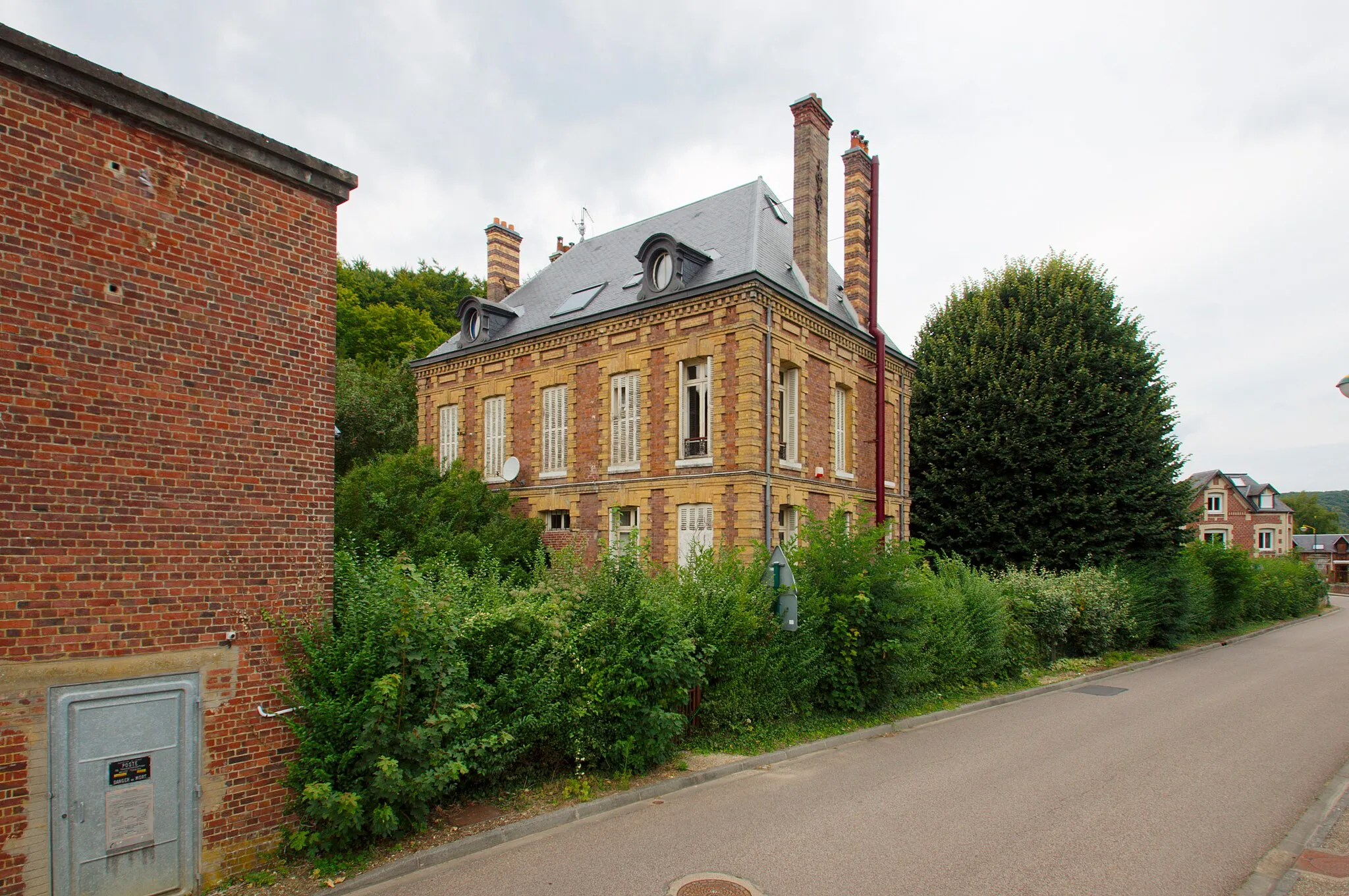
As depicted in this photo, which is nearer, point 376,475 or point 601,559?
point 601,559

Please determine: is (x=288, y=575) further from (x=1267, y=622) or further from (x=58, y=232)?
(x=1267, y=622)

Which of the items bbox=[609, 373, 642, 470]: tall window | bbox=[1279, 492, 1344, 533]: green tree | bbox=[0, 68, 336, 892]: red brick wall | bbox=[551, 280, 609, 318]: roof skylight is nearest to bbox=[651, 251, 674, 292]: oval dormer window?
bbox=[609, 373, 642, 470]: tall window

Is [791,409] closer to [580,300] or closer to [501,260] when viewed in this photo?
[580,300]

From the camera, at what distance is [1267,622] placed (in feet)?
104

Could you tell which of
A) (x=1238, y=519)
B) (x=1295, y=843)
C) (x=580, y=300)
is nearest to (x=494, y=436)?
(x=580, y=300)

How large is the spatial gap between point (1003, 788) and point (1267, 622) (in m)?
31.7

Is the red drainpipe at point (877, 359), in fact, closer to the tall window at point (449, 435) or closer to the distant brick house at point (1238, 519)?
the tall window at point (449, 435)

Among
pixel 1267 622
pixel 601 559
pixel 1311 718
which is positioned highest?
pixel 601 559

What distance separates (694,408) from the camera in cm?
1814

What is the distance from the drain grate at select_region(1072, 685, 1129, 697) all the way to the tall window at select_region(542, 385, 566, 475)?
504 inches

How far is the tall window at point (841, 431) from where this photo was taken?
19.8 m

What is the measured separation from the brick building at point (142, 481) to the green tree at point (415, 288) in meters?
31.7

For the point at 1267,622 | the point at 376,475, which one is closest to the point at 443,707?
the point at 376,475

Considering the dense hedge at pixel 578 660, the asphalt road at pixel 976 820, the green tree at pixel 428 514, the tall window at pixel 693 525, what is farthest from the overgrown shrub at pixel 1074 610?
the green tree at pixel 428 514
